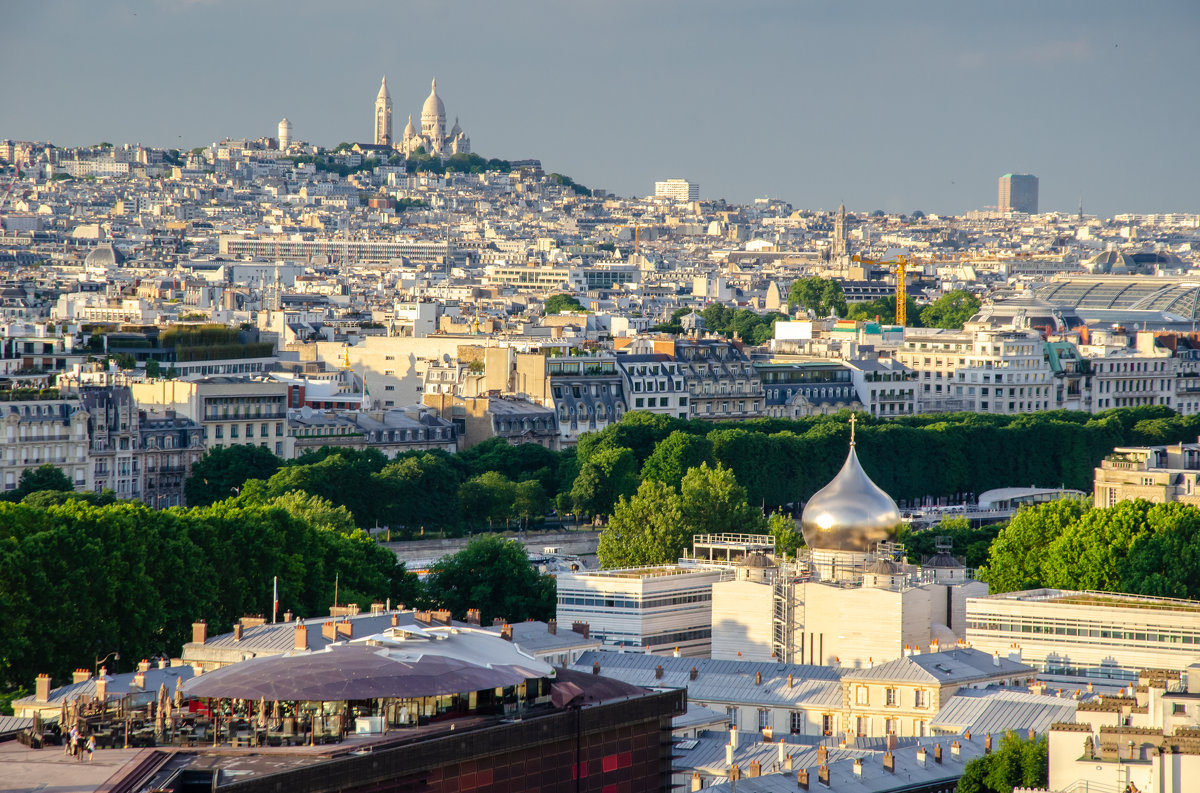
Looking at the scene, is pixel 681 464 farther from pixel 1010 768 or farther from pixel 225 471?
pixel 1010 768

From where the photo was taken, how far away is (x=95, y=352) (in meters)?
108

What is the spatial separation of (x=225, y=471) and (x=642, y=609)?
29754 mm

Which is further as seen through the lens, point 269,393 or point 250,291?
point 250,291

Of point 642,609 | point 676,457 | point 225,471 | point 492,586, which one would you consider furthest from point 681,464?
point 642,609

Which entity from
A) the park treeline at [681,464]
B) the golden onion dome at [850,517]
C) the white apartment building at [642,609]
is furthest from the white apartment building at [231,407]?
the golden onion dome at [850,517]

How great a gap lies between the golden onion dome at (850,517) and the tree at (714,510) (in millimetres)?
15534

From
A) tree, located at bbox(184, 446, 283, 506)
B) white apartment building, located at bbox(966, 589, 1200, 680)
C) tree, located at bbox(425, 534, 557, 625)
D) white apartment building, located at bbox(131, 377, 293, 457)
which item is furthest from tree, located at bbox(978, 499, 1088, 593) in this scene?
white apartment building, located at bbox(131, 377, 293, 457)

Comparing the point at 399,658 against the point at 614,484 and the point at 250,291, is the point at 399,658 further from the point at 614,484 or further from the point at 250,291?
the point at 250,291

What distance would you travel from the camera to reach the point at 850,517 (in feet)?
175

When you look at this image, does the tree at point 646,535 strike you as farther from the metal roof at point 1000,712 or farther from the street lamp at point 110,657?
the metal roof at point 1000,712

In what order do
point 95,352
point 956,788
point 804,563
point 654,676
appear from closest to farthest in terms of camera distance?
point 956,788
point 654,676
point 804,563
point 95,352

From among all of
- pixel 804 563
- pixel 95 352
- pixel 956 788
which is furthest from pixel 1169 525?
pixel 95 352

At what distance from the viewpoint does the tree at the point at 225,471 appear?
3258 inches

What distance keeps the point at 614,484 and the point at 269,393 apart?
1318cm
